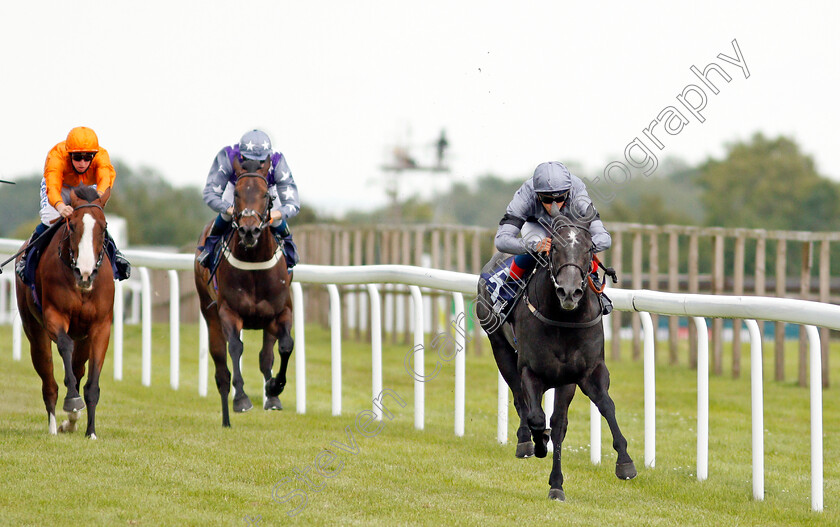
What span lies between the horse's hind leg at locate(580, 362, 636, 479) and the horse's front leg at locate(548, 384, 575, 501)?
124 mm

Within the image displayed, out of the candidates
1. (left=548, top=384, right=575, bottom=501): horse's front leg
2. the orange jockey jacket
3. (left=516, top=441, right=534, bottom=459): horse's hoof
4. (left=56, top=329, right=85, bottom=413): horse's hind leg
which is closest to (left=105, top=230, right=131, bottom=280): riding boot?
the orange jockey jacket

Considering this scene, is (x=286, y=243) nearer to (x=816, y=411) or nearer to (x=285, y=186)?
(x=285, y=186)

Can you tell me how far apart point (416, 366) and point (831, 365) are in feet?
27.1

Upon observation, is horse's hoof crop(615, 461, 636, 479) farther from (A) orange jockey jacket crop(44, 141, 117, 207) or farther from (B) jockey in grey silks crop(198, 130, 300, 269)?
(A) orange jockey jacket crop(44, 141, 117, 207)

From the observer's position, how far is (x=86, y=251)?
680 cm

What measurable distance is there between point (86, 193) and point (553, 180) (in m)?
3.13

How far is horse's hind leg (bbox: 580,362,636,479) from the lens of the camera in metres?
5.41

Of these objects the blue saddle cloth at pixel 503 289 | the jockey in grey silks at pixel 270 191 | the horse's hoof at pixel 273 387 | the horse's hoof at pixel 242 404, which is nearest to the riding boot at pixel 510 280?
the blue saddle cloth at pixel 503 289

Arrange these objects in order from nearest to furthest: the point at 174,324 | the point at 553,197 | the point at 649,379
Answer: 1. the point at 553,197
2. the point at 649,379
3. the point at 174,324

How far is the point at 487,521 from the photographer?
17.0 feet

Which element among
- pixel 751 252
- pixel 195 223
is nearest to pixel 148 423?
pixel 751 252

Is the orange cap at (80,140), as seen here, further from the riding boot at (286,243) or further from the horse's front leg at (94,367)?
the riding boot at (286,243)

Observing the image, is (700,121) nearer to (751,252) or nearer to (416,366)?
(416,366)

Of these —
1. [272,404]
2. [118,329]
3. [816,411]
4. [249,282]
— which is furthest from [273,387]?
[816,411]
